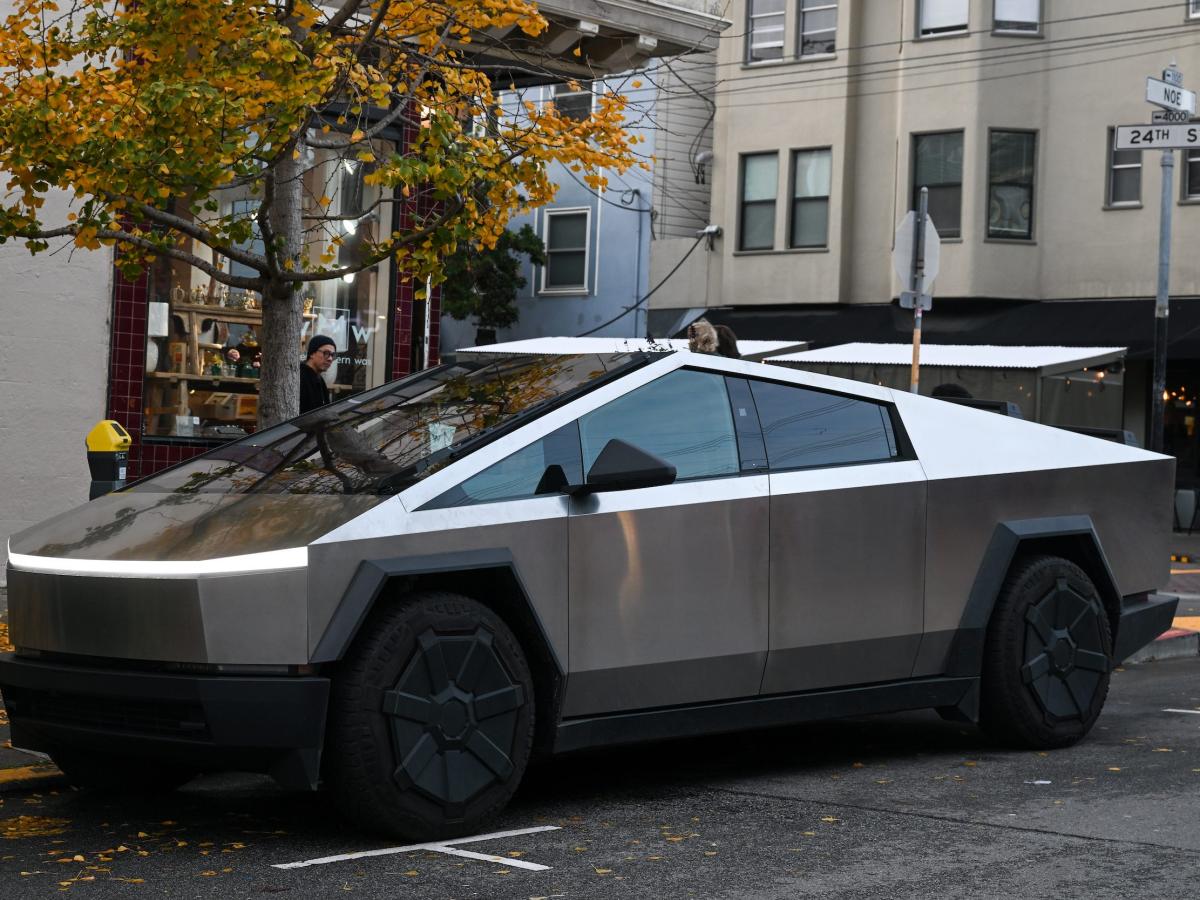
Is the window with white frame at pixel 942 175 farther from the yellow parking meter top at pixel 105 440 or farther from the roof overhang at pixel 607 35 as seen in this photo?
the yellow parking meter top at pixel 105 440

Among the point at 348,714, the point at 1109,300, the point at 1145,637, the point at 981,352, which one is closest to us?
the point at 348,714

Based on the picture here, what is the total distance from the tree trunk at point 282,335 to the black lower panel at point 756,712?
406 cm

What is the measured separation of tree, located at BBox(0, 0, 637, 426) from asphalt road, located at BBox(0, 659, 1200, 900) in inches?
133

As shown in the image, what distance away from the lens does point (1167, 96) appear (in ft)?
50.1

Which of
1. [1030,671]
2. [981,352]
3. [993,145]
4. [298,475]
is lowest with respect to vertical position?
[1030,671]

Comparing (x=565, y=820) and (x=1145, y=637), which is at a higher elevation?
(x=1145, y=637)

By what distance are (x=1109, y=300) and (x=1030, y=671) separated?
889 inches

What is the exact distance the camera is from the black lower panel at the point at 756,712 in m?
5.90

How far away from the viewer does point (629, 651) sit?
19.5 ft

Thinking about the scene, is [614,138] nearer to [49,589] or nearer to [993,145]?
[49,589]

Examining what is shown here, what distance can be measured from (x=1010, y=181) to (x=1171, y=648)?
19.4 metres

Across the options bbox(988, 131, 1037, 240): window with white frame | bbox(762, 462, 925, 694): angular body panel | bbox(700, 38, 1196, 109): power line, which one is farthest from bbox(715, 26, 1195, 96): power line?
bbox(762, 462, 925, 694): angular body panel

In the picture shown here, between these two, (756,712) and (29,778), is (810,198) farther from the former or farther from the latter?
(29,778)

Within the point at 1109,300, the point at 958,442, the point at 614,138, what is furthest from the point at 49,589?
the point at 1109,300
